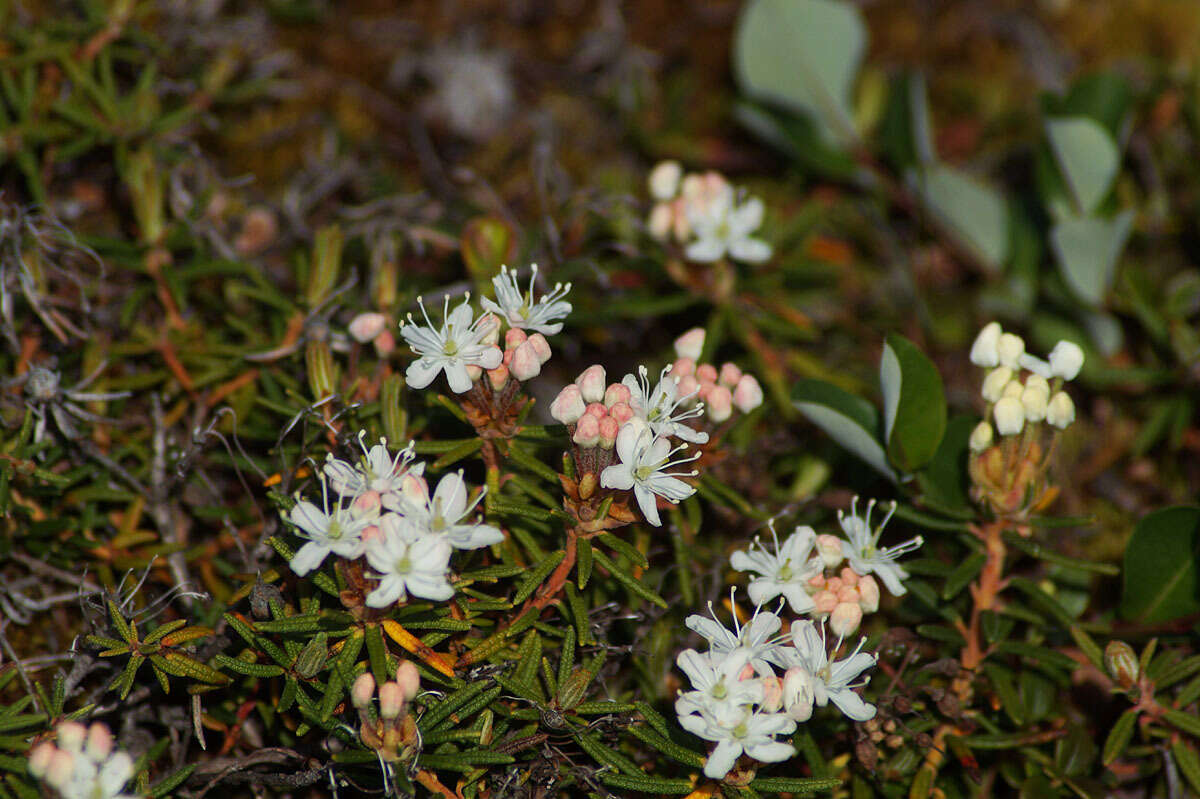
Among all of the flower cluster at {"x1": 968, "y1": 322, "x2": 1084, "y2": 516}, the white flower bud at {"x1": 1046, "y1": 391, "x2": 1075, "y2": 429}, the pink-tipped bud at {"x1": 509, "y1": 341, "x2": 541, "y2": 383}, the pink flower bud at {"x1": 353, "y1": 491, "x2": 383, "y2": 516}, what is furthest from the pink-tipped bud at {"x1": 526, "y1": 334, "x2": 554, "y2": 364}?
the white flower bud at {"x1": 1046, "y1": 391, "x2": 1075, "y2": 429}

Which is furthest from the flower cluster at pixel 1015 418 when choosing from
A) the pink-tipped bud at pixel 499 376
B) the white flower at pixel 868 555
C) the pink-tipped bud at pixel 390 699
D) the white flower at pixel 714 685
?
the pink-tipped bud at pixel 390 699

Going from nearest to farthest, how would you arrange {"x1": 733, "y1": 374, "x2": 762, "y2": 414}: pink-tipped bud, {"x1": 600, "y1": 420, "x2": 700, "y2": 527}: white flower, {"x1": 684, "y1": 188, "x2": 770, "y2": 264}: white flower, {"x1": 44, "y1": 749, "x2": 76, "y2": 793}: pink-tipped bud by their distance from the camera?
{"x1": 44, "y1": 749, "x2": 76, "y2": 793}: pink-tipped bud
{"x1": 600, "y1": 420, "x2": 700, "y2": 527}: white flower
{"x1": 733, "y1": 374, "x2": 762, "y2": 414}: pink-tipped bud
{"x1": 684, "y1": 188, "x2": 770, "y2": 264}: white flower

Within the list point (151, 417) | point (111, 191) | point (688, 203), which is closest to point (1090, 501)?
point (688, 203)

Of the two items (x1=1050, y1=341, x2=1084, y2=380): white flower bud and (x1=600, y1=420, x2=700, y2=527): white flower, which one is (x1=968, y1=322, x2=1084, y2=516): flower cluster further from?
(x1=600, y1=420, x2=700, y2=527): white flower

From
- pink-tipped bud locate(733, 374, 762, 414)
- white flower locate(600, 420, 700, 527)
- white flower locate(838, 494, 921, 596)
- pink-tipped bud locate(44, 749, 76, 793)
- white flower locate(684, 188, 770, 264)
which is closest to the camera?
pink-tipped bud locate(44, 749, 76, 793)

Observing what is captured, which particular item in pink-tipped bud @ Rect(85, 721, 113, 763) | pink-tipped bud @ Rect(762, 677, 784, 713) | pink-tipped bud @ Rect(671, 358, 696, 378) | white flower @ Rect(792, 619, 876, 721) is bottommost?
white flower @ Rect(792, 619, 876, 721)

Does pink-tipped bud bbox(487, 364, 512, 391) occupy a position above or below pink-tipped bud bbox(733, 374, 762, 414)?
→ above

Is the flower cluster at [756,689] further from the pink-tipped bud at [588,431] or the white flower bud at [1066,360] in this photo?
the white flower bud at [1066,360]

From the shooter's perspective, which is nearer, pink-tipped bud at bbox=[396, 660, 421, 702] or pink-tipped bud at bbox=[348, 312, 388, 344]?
pink-tipped bud at bbox=[396, 660, 421, 702]
